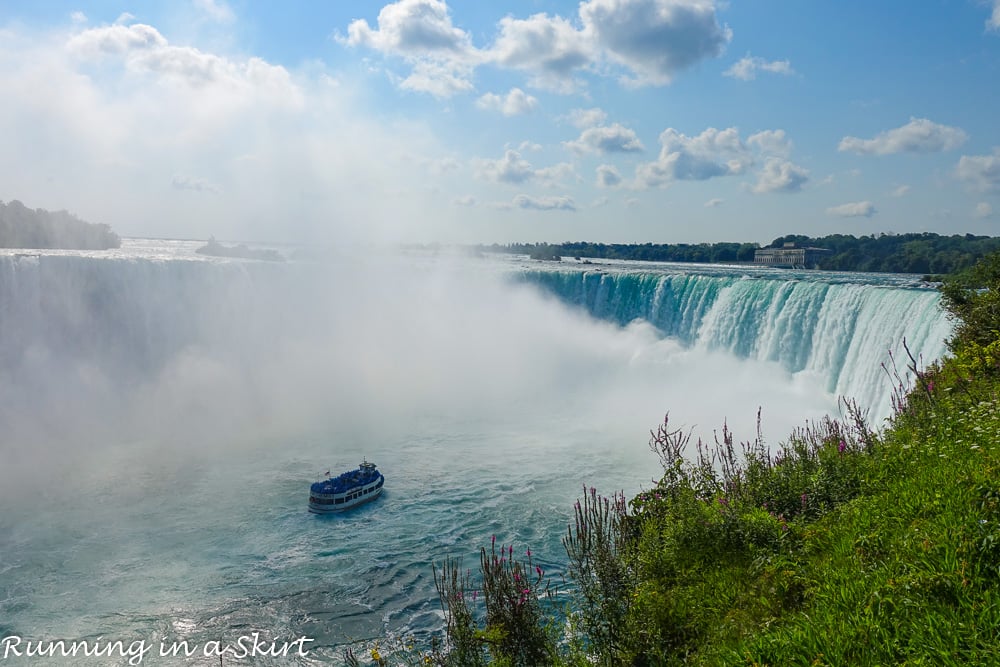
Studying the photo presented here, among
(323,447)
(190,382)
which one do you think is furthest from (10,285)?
(323,447)

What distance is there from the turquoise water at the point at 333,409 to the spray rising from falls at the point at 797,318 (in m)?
0.12

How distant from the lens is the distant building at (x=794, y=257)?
79.6 metres

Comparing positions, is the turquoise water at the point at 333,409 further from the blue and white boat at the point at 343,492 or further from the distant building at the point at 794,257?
the distant building at the point at 794,257

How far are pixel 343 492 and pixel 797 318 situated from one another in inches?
804

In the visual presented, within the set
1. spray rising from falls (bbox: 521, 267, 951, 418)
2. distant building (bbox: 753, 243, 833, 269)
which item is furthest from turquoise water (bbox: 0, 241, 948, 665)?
distant building (bbox: 753, 243, 833, 269)

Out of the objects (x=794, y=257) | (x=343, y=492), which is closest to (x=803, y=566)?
(x=343, y=492)

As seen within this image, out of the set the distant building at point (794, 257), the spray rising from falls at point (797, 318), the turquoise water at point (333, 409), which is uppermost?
the distant building at point (794, 257)

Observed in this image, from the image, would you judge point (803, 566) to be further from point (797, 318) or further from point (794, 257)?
point (794, 257)

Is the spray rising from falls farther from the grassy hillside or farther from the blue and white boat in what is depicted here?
the blue and white boat

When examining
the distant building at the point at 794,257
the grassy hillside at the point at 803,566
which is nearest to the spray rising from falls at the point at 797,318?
the grassy hillside at the point at 803,566

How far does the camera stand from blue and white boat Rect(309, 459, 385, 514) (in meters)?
16.8

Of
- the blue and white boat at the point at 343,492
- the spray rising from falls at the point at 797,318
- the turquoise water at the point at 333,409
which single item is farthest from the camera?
the spray rising from falls at the point at 797,318

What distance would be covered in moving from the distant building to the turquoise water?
50.0 meters

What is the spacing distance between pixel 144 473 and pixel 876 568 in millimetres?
21305
